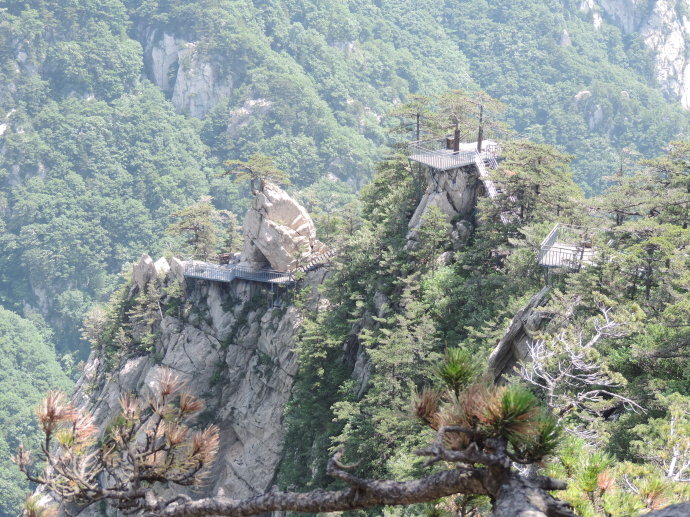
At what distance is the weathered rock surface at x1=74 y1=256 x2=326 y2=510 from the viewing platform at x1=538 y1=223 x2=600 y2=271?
14018 mm

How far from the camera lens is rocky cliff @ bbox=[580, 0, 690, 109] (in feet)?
399

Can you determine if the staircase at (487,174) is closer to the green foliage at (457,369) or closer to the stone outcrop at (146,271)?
the stone outcrop at (146,271)

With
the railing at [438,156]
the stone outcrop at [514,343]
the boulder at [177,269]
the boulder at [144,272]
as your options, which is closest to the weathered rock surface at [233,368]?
the boulder at [177,269]

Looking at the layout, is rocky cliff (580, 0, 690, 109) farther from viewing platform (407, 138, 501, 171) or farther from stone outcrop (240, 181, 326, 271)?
stone outcrop (240, 181, 326, 271)

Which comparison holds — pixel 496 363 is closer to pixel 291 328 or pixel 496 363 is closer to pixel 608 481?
pixel 608 481

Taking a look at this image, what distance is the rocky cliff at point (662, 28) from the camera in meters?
122

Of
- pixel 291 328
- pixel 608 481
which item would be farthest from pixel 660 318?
pixel 291 328

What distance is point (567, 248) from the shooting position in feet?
68.5

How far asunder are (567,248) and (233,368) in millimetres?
20008

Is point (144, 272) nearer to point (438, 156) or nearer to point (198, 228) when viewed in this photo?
point (198, 228)

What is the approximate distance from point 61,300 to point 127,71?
1779 inches

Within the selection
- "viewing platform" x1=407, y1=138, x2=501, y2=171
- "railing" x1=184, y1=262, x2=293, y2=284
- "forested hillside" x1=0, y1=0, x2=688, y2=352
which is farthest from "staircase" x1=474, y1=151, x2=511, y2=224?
"forested hillside" x1=0, y1=0, x2=688, y2=352

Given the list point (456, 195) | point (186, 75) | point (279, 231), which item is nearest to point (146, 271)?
point (279, 231)

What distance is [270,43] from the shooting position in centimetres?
12394
